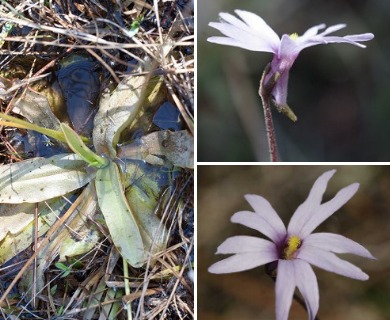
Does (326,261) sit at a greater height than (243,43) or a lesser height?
lesser

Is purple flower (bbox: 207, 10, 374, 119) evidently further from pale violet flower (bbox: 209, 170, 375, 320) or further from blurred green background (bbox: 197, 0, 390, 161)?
pale violet flower (bbox: 209, 170, 375, 320)

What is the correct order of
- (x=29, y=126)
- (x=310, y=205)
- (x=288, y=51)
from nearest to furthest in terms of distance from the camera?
(x=288, y=51)
(x=310, y=205)
(x=29, y=126)

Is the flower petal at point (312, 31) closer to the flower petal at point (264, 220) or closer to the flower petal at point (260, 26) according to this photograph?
the flower petal at point (260, 26)

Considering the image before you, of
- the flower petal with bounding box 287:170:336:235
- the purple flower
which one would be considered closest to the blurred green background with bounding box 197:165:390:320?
the flower petal with bounding box 287:170:336:235

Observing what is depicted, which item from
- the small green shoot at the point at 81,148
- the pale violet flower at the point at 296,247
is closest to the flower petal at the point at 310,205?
the pale violet flower at the point at 296,247

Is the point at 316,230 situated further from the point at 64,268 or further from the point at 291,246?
the point at 64,268

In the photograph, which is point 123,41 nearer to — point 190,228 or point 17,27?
point 17,27

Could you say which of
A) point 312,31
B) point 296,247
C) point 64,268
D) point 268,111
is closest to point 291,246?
point 296,247

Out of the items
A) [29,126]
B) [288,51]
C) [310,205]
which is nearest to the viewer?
[288,51]
